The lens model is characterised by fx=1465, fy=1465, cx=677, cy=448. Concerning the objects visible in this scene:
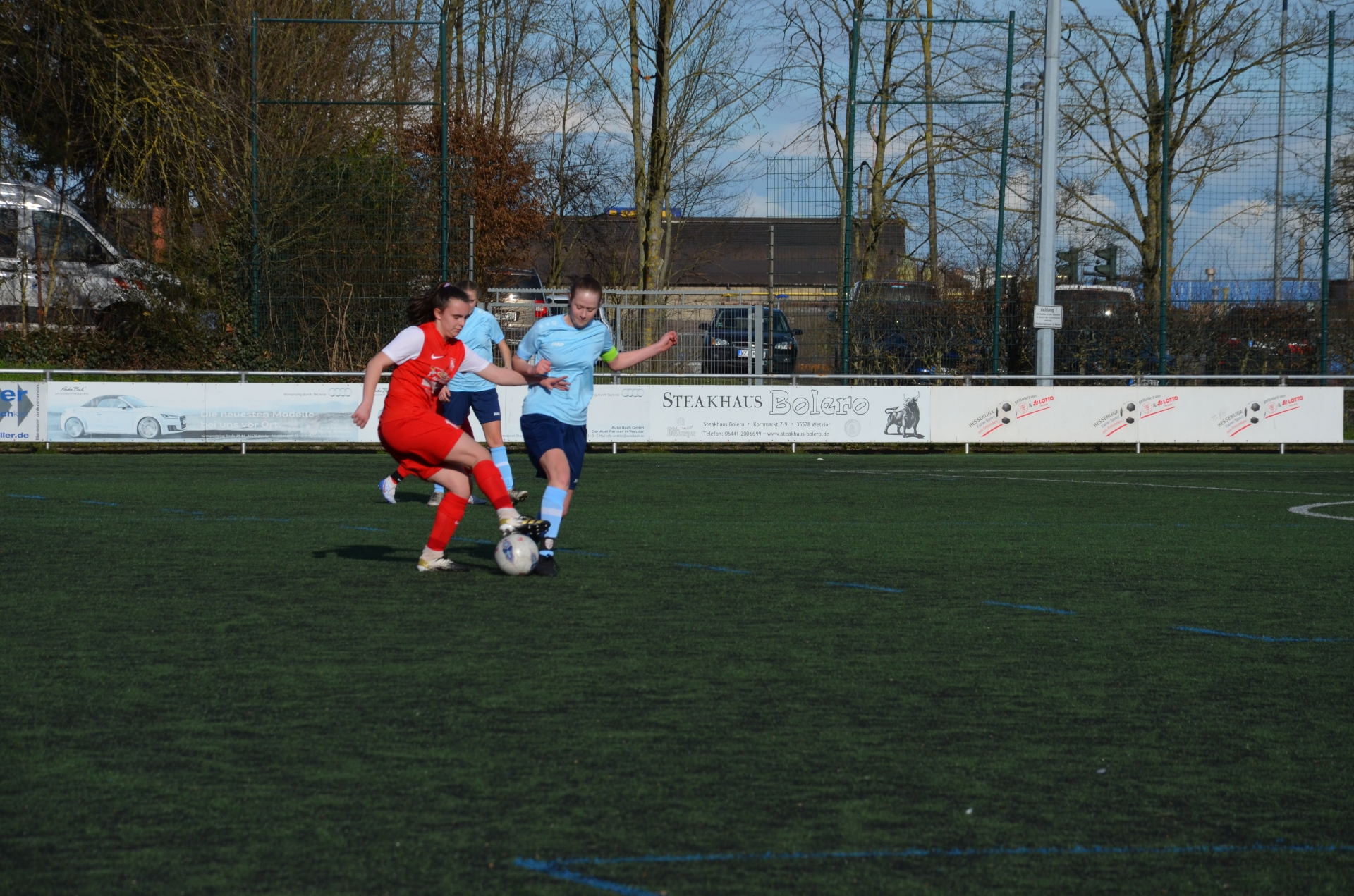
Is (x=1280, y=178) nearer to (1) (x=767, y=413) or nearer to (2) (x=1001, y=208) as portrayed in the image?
(2) (x=1001, y=208)

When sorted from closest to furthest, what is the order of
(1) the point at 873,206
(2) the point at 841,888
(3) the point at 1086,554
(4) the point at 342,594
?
(2) the point at 841,888, (4) the point at 342,594, (3) the point at 1086,554, (1) the point at 873,206

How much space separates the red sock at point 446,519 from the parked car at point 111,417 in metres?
12.2

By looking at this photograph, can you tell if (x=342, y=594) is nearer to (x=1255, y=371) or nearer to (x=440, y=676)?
(x=440, y=676)

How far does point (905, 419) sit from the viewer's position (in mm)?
21031

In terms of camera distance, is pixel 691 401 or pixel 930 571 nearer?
pixel 930 571

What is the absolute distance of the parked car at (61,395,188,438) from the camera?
19469 mm

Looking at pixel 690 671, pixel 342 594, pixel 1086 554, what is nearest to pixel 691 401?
pixel 1086 554

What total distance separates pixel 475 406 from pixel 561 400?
419 centimetres

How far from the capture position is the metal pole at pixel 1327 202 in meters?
24.4

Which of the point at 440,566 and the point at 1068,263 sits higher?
the point at 1068,263

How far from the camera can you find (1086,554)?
10.2 metres

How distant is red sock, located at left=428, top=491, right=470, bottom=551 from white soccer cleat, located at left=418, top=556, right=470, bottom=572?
0.31ft

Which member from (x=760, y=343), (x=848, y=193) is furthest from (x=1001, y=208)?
(x=760, y=343)

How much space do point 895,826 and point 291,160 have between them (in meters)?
22.7
